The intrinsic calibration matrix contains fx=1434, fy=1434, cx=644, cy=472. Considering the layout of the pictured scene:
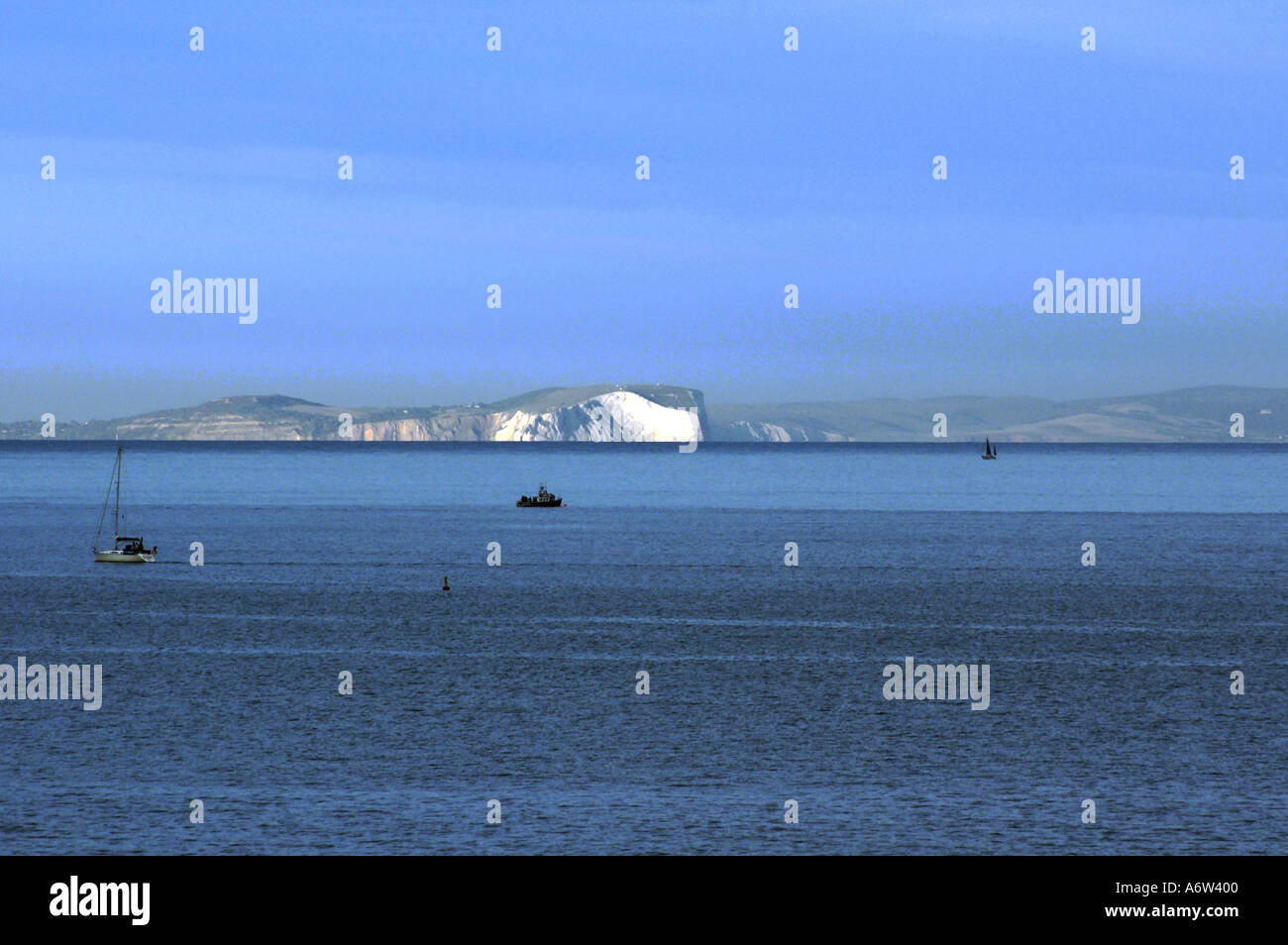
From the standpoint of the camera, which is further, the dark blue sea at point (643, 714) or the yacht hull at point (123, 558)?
the yacht hull at point (123, 558)

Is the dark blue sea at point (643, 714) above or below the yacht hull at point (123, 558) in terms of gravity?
below

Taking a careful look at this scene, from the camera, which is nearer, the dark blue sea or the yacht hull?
the dark blue sea

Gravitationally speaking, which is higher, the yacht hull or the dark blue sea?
the yacht hull

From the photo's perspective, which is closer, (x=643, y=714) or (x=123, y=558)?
(x=643, y=714)

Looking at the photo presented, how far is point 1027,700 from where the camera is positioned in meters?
56.7

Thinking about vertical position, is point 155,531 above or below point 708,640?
above

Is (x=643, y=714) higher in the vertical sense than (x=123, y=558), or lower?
lower

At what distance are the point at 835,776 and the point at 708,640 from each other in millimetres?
32057

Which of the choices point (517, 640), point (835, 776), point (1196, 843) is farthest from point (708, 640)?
point (1196, 843)
